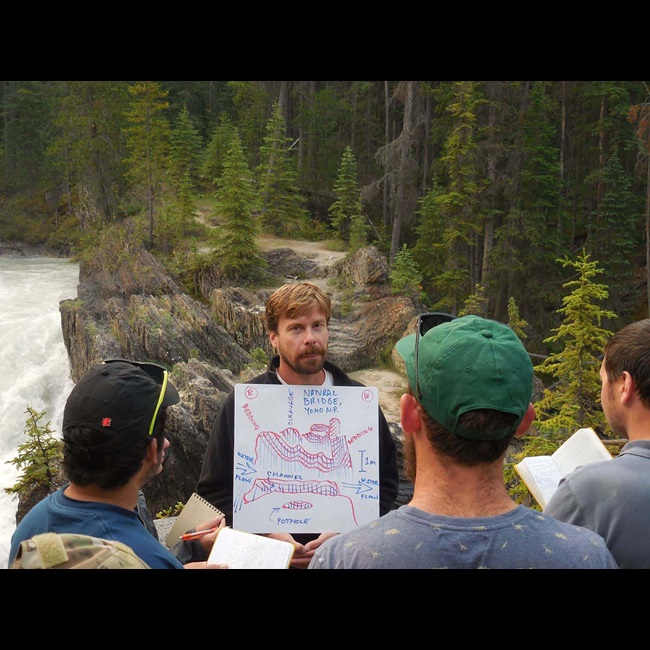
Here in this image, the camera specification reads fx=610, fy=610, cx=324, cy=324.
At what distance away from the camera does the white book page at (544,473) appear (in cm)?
249

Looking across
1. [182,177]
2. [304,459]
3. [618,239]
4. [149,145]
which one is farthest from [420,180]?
[304,459]

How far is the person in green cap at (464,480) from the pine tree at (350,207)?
1957cm

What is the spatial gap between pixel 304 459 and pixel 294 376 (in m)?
0.45

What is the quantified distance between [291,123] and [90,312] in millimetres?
16101

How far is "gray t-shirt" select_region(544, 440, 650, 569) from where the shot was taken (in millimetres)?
1744

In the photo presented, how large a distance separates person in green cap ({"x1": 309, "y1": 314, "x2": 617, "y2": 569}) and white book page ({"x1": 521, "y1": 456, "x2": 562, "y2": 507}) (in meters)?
1.06

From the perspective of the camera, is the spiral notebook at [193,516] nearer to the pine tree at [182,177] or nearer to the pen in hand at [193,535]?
the pen in hand at [193,535]

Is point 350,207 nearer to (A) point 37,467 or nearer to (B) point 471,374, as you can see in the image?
(A) point 37,467

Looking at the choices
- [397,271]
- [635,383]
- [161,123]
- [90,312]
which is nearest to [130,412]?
[635,383]

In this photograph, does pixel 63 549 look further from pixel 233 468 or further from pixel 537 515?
pixel 233 468

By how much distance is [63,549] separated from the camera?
4.39 ft

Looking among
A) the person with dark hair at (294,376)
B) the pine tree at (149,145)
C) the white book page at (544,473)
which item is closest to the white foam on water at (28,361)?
the pine tree at (149,145)

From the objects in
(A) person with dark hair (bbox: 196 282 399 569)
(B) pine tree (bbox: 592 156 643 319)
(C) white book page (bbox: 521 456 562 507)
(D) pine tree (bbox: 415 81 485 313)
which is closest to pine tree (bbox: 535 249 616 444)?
(A) person with dark hair (bbox: 196 282 399 569)

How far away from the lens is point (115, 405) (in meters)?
1.82
